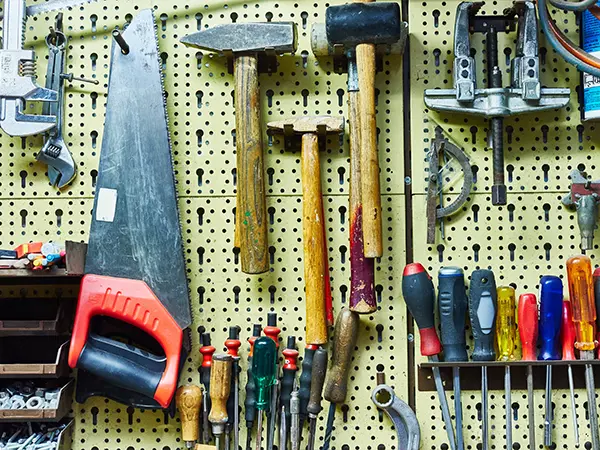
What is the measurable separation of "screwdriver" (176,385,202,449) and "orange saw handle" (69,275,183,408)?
6 centimetres

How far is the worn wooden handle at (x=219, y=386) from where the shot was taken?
5.50 feet

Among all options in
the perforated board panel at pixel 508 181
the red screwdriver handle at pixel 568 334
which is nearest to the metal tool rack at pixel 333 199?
the perforated board panel at pixel 508 181

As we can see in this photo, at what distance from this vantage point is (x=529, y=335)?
1665 millimetres

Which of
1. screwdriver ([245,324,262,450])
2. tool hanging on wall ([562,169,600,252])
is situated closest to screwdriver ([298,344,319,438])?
screwdriver ([245,324,262,450])

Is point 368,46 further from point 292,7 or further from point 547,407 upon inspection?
point 547,407

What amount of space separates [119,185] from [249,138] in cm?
31

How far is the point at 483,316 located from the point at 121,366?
79cm

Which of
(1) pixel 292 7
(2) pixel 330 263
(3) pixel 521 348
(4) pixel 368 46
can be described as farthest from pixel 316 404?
(1) pixel 292 7

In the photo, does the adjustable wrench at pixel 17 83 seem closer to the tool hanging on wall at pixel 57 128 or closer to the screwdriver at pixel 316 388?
the tool hanging on wall at pixel 57 128

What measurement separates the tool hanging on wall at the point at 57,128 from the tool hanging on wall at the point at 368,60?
57cm

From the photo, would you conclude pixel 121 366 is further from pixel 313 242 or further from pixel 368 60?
pixel 368 60

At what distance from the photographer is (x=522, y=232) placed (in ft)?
5.78

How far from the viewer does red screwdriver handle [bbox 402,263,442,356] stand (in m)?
1.65

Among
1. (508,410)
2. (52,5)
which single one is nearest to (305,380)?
(508,410)
